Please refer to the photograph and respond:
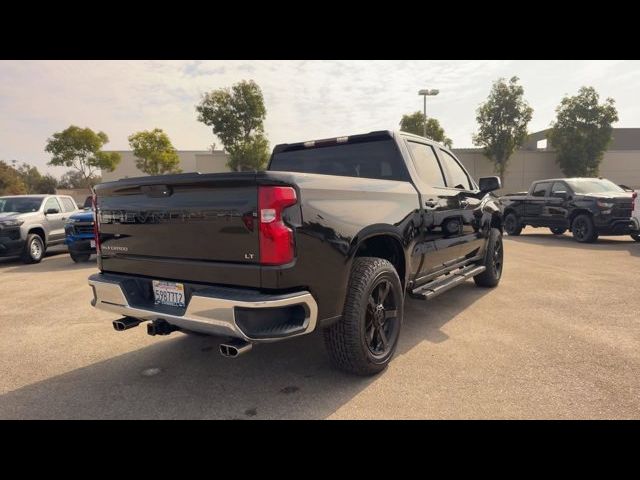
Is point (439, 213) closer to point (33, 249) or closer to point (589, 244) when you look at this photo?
point (589, 244)

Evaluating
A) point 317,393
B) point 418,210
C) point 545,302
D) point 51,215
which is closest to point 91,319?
point 317,393

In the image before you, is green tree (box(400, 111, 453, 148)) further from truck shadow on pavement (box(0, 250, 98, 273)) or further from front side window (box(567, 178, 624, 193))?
truck shadow on pavement (box(0, 250, 98, 273))

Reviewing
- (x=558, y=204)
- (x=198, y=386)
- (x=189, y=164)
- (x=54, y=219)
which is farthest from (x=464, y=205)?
(x=189, y=164)

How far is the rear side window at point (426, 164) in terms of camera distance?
165 inches

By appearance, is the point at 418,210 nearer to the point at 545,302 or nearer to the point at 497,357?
the point at 497,357

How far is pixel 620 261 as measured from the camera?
8055 mm

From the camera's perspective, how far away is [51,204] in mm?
11031

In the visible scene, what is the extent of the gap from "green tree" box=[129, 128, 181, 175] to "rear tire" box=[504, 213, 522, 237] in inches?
1095

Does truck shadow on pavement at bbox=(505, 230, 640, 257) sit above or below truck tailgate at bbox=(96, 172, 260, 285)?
below

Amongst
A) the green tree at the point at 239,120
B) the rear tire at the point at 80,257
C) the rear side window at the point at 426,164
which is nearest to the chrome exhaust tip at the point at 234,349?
the rear side window at the point at 426,164

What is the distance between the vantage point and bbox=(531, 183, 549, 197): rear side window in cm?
1230

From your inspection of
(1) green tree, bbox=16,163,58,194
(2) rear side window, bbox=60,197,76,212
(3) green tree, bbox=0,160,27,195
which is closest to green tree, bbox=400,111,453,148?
(2) rear side window, bbox=60,197,76,212
